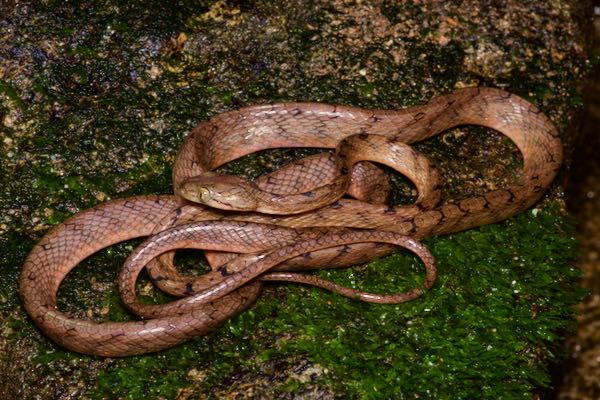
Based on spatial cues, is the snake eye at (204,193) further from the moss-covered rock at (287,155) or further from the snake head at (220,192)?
the moss-covered rock at (287,155)

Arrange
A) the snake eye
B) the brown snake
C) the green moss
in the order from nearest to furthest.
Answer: the green moss < the brown snake < the snake eye

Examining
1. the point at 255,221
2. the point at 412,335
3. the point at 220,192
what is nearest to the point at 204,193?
the point at 220,192

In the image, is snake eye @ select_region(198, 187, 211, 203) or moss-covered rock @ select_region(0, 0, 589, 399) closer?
moss-covered rock @ select_region(0, 0, 589, 399)

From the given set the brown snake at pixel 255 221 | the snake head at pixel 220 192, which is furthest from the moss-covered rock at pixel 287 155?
the snake head at pixel 220 192

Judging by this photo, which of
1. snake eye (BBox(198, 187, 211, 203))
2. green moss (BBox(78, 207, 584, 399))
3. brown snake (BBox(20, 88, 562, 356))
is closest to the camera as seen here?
green moss (BBox(78, 207, 584, 399))

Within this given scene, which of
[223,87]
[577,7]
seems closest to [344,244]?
[223,87]

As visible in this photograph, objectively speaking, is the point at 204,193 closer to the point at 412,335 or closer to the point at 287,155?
the point at 287,155

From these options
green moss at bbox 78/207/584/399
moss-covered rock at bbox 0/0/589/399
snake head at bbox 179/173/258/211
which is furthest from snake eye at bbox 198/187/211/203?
green moss at bbox 78/207/584/399

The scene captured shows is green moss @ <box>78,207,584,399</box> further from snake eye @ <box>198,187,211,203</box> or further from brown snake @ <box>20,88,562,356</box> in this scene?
snake eye @ <box>198,187,211,203</box>
